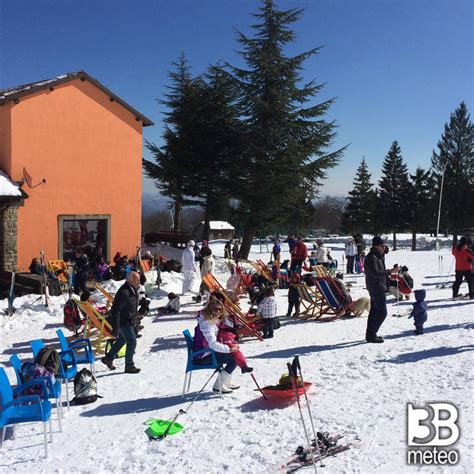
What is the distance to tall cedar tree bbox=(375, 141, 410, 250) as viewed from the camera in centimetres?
4388

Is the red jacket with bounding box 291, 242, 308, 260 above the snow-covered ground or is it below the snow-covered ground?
above

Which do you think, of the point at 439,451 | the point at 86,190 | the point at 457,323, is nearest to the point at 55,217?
the point at 86,190

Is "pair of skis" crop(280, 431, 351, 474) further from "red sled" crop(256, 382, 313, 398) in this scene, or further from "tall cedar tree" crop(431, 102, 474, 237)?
"tall cedar tree" crop(431, 102, 474, 237)

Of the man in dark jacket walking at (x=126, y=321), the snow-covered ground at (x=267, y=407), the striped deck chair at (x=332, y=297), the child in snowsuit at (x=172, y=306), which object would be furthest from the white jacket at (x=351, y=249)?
the man in dark jacket walking at (x=126, y=321)

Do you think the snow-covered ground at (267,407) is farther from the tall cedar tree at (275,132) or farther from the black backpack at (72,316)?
the tall cedar tree at (275,132)

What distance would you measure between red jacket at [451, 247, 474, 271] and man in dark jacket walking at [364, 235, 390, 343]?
4596 millimetres

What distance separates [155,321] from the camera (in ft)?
35.0

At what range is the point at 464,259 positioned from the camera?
11.5m

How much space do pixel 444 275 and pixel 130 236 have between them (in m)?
12.4

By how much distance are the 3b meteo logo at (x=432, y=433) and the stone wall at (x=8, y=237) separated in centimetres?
1387

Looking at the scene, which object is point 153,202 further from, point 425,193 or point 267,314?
point 267,314

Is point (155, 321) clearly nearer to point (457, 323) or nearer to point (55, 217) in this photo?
point (457, 323)

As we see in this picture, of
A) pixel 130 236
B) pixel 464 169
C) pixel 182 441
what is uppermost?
pixel 464 169

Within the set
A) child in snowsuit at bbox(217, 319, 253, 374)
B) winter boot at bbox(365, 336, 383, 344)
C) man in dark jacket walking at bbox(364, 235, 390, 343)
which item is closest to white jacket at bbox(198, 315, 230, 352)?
child in snowsuit at bbox(217, 319, 253, 374)
